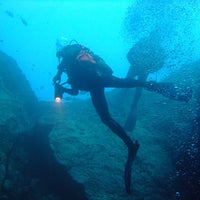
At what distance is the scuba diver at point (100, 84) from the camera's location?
6281 millimetres

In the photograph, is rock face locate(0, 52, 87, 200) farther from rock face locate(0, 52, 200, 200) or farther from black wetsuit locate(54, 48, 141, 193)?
black wetsuit locate(54, 48, 141, 193)

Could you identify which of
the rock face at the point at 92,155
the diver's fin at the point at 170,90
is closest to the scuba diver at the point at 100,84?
the diver's fin at the point at 170,90

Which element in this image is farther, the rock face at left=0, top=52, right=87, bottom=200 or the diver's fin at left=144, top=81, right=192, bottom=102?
the rock face at left=0, top=52, right=87, bottom=200

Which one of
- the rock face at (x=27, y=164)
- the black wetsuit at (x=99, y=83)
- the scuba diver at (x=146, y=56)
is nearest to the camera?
the black wetsuit at (x=99, y=83)

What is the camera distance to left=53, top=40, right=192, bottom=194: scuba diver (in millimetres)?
6281

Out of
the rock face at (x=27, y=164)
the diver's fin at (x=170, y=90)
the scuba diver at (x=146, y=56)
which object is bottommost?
the rock face at (x=27, y=164)

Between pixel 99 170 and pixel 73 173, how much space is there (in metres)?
0.77

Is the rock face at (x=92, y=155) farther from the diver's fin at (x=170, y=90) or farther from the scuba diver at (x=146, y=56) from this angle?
the diver's fin at (x=170, y=90)

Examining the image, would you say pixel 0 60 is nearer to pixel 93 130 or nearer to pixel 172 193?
pixel 93 130

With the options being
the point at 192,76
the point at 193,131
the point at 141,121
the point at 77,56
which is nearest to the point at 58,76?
the point at 77,56

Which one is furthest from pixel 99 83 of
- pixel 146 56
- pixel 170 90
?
pixel 146 56

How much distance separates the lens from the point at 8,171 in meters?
7.57

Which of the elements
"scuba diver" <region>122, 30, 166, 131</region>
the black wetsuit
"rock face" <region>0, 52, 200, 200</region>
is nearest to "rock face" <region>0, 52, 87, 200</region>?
"rock face" <region>0, 52, 200, 200</region>

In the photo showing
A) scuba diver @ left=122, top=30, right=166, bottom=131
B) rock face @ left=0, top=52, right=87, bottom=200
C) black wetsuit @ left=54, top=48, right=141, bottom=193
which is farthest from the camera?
scuba diver @ left=122, top=30, right=166, bottom=131
